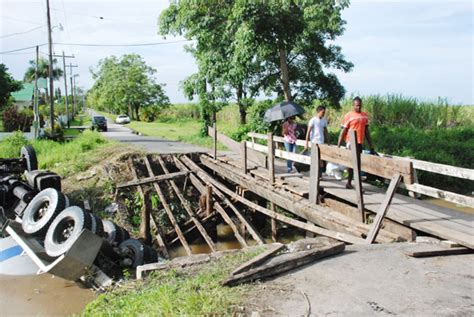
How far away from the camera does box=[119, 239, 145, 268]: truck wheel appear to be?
9.02m

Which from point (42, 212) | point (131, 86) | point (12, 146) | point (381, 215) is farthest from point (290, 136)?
point (131, 86)

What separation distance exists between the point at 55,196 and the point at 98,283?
2.69 meters

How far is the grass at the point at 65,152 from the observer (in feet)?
51.3

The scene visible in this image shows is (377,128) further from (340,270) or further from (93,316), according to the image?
(93,316)

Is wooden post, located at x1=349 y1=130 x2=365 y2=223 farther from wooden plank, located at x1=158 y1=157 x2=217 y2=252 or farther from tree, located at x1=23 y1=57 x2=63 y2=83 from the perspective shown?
tree, located at x1=23 y1=57 x2=63 y2=83

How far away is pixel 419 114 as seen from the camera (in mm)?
23406

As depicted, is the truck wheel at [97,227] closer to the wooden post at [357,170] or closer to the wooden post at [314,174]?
the wooden post at [314,174]

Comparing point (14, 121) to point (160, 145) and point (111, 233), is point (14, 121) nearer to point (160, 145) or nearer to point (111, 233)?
point (160, 145)

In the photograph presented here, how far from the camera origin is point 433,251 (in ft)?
17.8

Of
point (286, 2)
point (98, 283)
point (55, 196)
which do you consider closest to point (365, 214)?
point (98, 283)

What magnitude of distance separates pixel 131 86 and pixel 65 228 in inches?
2123

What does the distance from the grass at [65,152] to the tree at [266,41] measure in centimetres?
551

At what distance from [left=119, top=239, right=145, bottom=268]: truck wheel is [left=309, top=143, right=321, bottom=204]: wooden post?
11.7ft

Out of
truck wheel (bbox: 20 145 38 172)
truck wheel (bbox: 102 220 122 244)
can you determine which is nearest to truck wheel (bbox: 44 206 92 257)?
truck wheel (bbox: 102 220 122 244)
